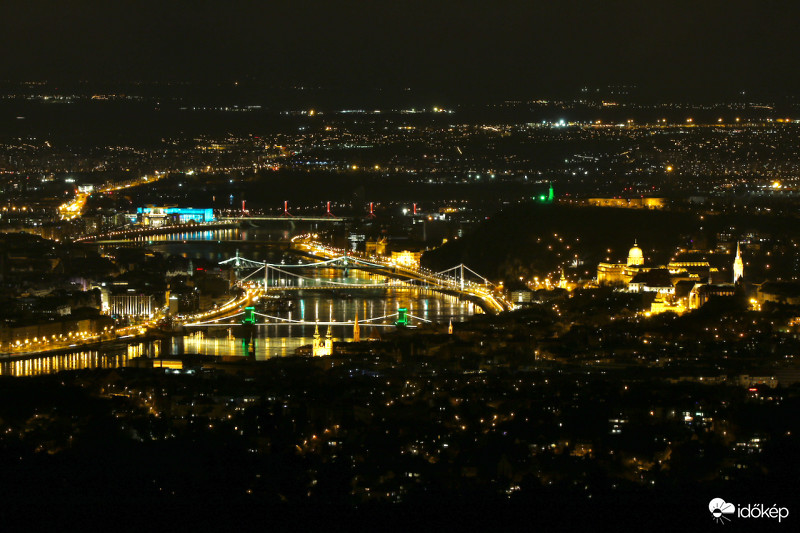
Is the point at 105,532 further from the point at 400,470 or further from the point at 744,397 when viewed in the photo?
the point at 744,397

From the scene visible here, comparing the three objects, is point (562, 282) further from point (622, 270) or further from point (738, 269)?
point (738, 269)

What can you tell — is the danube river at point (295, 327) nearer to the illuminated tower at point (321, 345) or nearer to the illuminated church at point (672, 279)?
the illuminated tower at point (321, 345)

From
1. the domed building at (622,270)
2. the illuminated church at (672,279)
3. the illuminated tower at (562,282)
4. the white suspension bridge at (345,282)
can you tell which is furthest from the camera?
the illuminated tower at (562,282)

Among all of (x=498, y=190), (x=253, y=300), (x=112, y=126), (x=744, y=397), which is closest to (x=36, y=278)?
(x=253, y=300)

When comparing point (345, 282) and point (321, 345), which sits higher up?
point (345, 282)

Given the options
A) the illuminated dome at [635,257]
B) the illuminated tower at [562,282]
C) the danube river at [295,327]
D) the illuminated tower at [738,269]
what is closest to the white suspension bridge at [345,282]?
the danube river at [295,327]

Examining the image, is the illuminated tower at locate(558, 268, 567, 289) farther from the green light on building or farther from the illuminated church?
the green light on building

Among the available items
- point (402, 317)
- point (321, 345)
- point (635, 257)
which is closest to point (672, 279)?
point (635, 257)

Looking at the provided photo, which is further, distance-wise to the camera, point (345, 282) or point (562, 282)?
Answer: point (345, 282)
